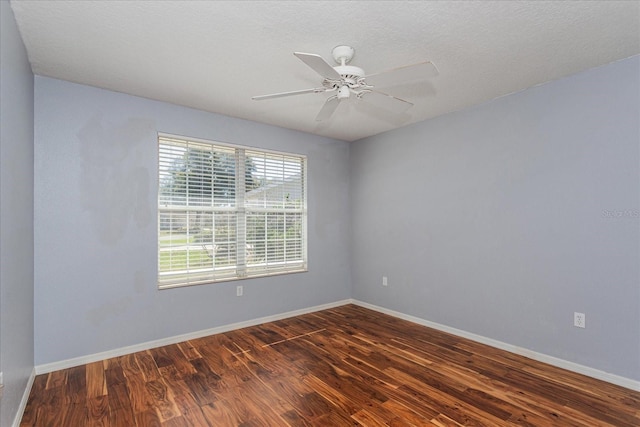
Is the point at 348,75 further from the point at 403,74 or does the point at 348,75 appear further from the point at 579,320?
the point at 579,320

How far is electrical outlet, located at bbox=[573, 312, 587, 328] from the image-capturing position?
8.85 feet

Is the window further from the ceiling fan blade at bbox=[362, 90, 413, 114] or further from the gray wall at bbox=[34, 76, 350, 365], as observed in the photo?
the ceiling fan blade at bbox=[362, 90, 413, 114]

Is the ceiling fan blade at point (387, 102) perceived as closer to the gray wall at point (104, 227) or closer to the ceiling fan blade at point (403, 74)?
the ceiling fan blade at point (403, 74)

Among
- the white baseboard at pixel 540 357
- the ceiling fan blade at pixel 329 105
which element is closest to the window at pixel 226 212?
the ceiling fan blade at pixel 329 105

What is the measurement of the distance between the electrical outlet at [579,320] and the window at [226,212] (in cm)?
304

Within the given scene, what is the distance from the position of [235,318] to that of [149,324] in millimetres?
942

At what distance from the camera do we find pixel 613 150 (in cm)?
258

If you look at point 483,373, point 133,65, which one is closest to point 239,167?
point 133,65

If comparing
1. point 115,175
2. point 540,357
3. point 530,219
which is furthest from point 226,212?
point 540,357

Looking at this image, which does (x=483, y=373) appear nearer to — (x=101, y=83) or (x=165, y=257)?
(x=165, y=257)

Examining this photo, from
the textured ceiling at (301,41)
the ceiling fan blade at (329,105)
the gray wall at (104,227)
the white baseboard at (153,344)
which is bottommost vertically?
the white baseboard at (153,344)

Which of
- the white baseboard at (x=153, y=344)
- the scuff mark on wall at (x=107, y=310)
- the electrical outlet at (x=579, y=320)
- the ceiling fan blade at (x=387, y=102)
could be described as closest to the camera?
the electrical outlet at (x=579, y=320)

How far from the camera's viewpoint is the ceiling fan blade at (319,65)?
1.82m

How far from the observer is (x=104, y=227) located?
10.0 ft
